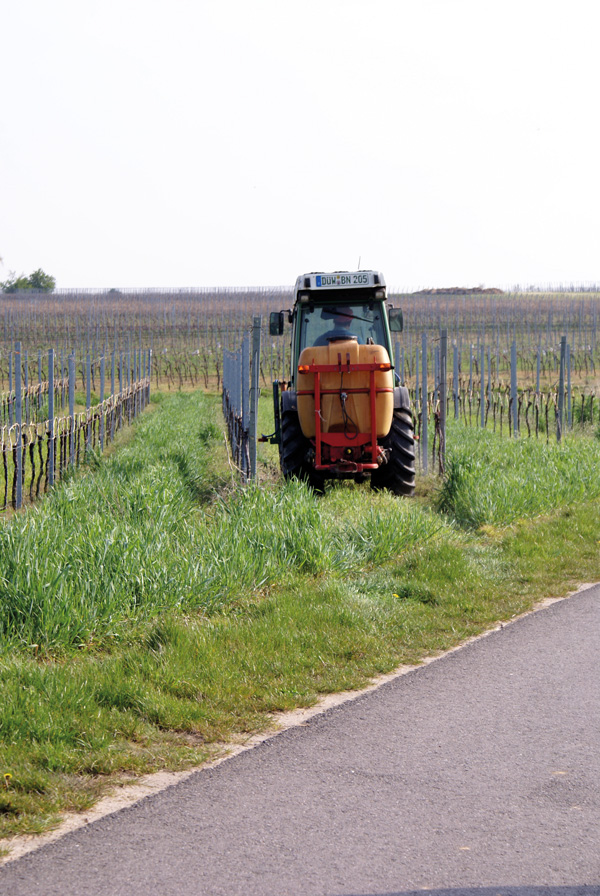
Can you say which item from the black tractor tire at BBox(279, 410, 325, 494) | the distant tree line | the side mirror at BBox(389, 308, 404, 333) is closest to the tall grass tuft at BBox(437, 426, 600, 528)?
the black tractor tire at BBox(279, 410, 325, 494)

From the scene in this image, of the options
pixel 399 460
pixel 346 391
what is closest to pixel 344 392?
pixel 346 391

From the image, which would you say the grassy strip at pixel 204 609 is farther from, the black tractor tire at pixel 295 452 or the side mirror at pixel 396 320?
the side mirror at pixel 396 320

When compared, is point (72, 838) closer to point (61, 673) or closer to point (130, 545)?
point (61, 673)

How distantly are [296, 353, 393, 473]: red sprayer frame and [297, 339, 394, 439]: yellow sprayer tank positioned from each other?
0.07 feet

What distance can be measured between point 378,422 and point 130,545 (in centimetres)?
457

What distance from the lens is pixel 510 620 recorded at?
6309mm

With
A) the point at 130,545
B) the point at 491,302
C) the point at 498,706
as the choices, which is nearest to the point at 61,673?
the point at 130,545

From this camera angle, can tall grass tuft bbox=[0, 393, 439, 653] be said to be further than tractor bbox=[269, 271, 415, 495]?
No

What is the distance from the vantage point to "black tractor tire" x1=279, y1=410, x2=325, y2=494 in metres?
10.6

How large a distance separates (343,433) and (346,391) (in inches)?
18.1

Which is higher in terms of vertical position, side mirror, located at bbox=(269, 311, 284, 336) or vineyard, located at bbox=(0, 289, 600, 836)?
side mirror, located at bbox=(269, 311, 284, 336)

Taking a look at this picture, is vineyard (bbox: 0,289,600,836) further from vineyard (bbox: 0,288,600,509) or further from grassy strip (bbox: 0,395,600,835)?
vineyard (bbox: 0,288,600,509)

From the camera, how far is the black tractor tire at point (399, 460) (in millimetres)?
10695

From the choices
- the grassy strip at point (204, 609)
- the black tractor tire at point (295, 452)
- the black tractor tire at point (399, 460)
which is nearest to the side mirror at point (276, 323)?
the black tractor tire at point (295, 452)
